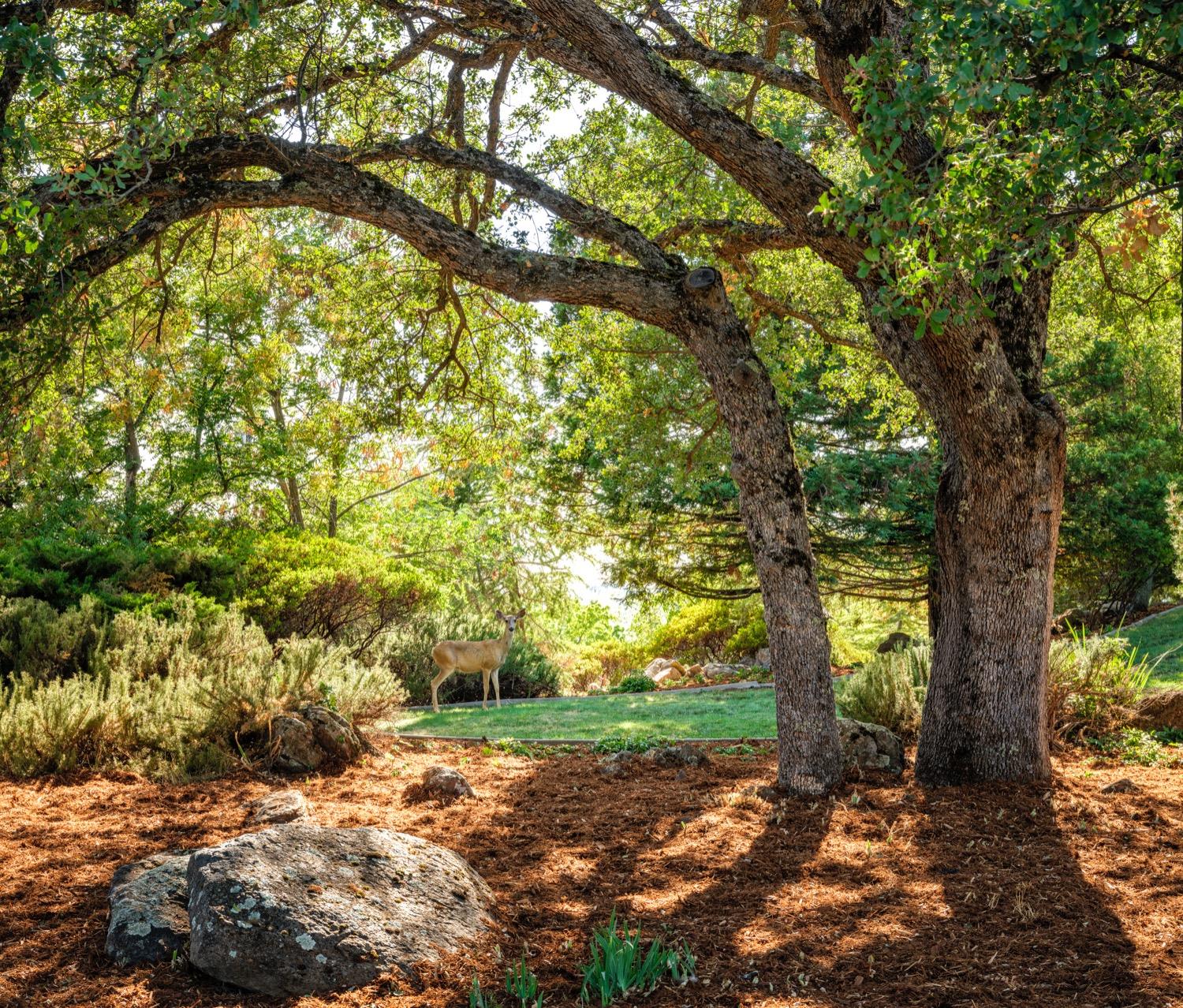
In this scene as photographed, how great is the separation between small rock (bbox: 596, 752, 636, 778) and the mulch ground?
0.65 feet

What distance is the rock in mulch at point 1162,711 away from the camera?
8.25 m

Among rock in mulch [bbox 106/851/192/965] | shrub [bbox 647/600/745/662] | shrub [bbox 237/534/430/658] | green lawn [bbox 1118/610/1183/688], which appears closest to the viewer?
rock in mulch [bbox 106/851/192/965]

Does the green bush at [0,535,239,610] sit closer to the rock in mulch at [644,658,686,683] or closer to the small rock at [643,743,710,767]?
the small rock at [643,743,710,767]

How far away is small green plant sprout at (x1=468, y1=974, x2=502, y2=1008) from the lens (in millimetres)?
3197

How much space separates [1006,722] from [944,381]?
2.30 metres

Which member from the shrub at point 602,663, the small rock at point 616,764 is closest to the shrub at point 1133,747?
the small rock at point 616,764

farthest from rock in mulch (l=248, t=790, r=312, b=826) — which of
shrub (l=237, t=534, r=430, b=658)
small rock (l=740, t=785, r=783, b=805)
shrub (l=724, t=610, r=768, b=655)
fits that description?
shrub (l=724, t=610, r=768, b=655)

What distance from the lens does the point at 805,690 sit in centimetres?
634

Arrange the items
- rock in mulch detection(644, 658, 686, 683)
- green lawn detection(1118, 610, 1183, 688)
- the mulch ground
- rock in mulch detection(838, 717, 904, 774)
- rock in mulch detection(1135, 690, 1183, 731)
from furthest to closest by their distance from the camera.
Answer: rock in mulch detection(644, 658, 686, 683) < green lawn detection(1118, 610, 1183, 688) < rock in mulch detection(1135, 690, 1183, 731) < rock in mulch detection(838, 717, 904, 774) < the mulch ground

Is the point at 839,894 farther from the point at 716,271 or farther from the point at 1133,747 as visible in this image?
the point at 1133,747

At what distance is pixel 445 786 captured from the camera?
652cm

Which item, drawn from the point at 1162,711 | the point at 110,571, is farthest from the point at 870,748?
the point at 110,571

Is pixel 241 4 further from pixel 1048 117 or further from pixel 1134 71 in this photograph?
pixel 1134 71

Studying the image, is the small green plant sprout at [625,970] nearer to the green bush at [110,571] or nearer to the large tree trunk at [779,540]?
the large tree trunk at [779,540]
